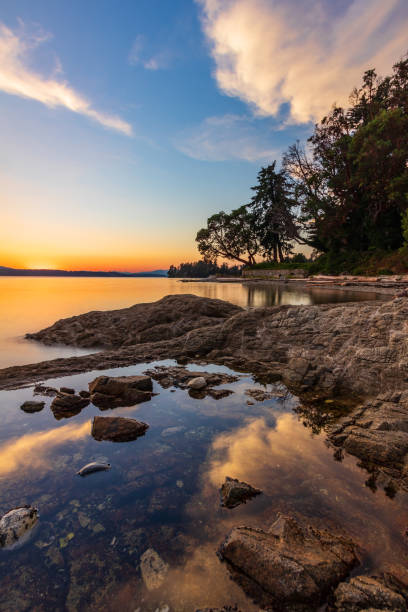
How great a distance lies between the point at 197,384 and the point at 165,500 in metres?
2.40

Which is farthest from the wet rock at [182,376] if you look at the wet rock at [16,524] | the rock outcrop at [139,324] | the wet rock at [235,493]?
the rock outcrop at [139,324]

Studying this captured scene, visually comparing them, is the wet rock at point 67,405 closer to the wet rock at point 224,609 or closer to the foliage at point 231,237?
the wet rock at point 224,609


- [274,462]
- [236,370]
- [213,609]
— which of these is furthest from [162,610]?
[236,370]

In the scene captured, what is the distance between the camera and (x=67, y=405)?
4016 millimetres

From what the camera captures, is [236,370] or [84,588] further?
[236,370]

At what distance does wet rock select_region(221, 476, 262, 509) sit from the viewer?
Result: 7.63ft

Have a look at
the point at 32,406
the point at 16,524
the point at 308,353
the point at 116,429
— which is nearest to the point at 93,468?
the point at 116,429

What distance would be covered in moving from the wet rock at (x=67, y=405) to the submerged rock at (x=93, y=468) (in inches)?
51.4

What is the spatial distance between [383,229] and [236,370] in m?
31.4

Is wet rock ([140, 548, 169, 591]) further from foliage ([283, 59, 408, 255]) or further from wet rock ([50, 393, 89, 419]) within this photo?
foliage ([283, 59, 408, 255])

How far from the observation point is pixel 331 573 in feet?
5.71

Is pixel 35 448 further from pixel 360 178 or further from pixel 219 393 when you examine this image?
pixel 360 178

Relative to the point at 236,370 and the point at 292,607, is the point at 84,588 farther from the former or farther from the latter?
the point at 236,370

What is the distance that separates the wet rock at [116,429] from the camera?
3.26m
